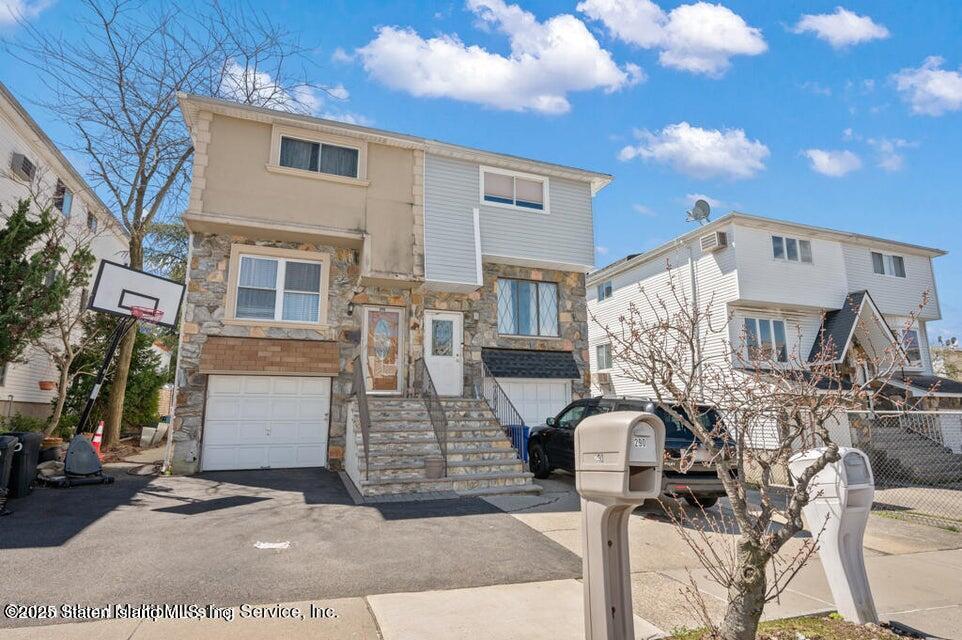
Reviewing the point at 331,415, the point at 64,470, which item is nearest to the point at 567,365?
the point at 331,415

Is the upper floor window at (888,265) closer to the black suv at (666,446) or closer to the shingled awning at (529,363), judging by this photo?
the shingled awning at (529,363)

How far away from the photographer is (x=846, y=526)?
160 inches

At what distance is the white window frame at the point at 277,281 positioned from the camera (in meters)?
11.5

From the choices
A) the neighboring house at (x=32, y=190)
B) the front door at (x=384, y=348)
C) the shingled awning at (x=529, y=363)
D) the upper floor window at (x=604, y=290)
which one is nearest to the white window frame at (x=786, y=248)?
the upper floor window at (x=604, y=290)

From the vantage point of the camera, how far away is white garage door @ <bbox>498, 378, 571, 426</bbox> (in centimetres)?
1362

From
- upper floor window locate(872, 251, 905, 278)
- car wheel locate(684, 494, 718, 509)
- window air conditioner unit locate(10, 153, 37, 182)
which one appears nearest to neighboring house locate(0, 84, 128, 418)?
window air conditioner unit locate(10, 153, 37, 182)

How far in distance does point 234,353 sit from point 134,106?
9.34 m

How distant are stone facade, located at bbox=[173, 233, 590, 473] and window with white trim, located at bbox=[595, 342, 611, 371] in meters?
7.81

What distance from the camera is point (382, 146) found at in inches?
507

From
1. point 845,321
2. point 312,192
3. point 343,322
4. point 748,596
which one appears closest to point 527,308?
point 343,322

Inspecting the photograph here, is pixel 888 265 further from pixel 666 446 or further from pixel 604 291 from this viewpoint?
pixel 666 446

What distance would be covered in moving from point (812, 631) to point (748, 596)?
1.17 meters

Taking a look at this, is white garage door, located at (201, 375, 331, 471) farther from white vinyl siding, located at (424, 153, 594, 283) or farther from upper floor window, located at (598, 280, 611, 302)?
upper floor window, located at (598, 280, 611, 302)

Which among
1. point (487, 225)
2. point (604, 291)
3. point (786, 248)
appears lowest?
point (487, 225)
